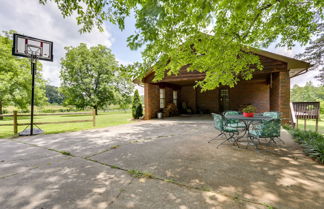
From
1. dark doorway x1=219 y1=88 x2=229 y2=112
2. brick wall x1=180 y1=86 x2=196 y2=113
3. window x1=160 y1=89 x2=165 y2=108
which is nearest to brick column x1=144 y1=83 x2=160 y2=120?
window x1=160 y1=89 x2=165 y2=108

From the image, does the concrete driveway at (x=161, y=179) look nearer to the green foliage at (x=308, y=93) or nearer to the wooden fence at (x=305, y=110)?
the wooden fence at (x=305, y=110)

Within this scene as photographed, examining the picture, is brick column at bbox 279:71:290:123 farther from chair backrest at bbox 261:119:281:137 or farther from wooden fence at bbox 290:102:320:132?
chair backrest at bbox 261:119:281:137

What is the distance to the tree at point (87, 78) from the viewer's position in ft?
64.9

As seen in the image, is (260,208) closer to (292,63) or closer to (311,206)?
(311,206)

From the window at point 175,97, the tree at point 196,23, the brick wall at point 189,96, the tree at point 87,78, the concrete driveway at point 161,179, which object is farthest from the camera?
the tree at point 87,78

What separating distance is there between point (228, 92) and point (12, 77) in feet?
74.1

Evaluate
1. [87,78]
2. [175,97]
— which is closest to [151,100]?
[175,97]

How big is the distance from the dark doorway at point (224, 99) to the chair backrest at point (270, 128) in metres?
10.2

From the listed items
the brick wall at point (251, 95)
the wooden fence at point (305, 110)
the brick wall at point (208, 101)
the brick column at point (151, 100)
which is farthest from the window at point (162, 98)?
the wooden fence at point (305, 110)

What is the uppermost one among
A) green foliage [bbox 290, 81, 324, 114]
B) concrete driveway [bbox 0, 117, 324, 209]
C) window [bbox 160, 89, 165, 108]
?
green foliage [bbox 290, 81, 324, 114]

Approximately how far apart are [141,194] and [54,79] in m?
26.2

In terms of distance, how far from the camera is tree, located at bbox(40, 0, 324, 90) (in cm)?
224

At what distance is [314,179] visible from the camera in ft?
6.89

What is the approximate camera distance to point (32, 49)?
212 inches
